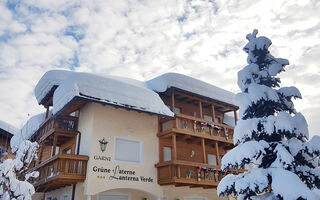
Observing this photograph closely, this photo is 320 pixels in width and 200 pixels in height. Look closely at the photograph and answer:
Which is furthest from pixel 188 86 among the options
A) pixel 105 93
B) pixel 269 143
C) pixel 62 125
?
pixel 269 143

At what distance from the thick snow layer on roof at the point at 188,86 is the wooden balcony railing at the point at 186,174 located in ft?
15.0

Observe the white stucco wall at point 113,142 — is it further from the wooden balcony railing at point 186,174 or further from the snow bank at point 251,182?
the snow bank at point 251,182

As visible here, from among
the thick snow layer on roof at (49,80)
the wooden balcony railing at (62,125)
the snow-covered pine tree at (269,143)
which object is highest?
the thick snow layer on roof at (49,80)

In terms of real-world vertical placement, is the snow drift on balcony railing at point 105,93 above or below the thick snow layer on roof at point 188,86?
below

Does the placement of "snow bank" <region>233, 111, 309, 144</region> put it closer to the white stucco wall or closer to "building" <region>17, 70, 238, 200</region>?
"building" <region>17, 70, 238, 200</region>

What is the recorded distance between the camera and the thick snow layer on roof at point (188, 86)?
17420mm

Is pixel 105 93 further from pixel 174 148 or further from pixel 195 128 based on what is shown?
pixel 195 128

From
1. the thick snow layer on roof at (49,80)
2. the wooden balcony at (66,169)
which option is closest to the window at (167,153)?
the wooden balcony at (66,169)

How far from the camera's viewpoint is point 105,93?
14.3m

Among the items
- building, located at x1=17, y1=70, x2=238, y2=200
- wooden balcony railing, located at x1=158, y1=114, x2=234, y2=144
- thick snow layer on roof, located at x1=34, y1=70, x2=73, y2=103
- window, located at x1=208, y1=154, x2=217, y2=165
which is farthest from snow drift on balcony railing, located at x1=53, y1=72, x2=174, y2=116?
window, located at x1=208, y1=154, x2=217, y2=165

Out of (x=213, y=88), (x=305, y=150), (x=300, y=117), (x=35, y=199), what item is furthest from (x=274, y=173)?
(x=35, y=199)

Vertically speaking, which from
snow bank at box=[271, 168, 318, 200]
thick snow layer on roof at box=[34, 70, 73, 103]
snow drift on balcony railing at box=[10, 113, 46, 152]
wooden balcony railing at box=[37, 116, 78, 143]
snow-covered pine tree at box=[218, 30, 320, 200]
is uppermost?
thick snow layer on roof at box=[34, 70, 73, 103]

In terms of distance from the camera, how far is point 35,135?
19.5 m

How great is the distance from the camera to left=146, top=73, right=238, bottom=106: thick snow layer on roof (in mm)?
17420
